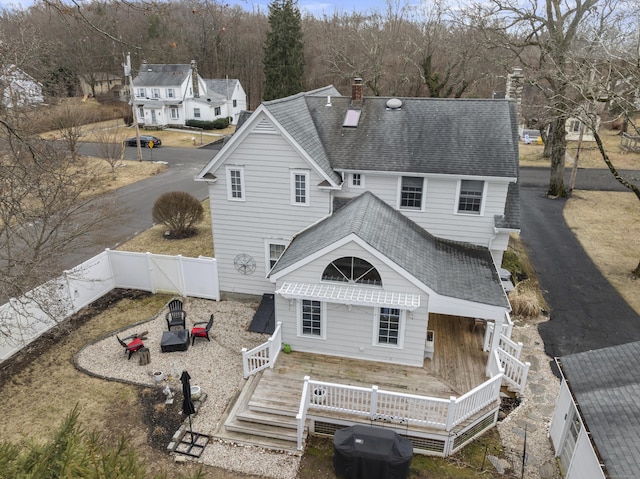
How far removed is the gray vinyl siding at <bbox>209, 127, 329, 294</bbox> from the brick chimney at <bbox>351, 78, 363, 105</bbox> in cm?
474

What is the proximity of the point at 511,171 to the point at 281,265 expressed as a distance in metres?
8.52

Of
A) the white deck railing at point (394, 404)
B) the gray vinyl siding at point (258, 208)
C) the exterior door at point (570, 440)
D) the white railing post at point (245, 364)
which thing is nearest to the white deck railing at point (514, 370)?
the white deck railing at point (394, 404)

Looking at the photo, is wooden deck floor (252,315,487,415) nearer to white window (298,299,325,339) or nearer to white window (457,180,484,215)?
white window (298,299,325,339)

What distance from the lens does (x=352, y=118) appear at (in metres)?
18.0

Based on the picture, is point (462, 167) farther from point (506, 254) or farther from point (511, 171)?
point (506, 254)

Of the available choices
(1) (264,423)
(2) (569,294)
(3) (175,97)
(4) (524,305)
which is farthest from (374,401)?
(3) (175,97)

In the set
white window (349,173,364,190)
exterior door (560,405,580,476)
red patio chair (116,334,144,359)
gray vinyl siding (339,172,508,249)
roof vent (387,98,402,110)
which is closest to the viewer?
exterior door (560,405,580,476)

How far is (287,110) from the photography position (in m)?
16.5

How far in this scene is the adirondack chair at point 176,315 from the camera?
16188 mm

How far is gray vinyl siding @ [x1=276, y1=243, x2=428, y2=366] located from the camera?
12703mm

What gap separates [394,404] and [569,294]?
1189cm

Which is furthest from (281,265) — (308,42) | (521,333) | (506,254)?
(308,42)

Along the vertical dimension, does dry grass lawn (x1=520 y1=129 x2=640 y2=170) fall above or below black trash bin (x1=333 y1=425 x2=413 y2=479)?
above

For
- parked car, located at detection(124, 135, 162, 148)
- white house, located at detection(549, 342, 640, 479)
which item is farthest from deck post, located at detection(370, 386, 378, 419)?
parked car, located at detection(124, 135, 162, 148)
